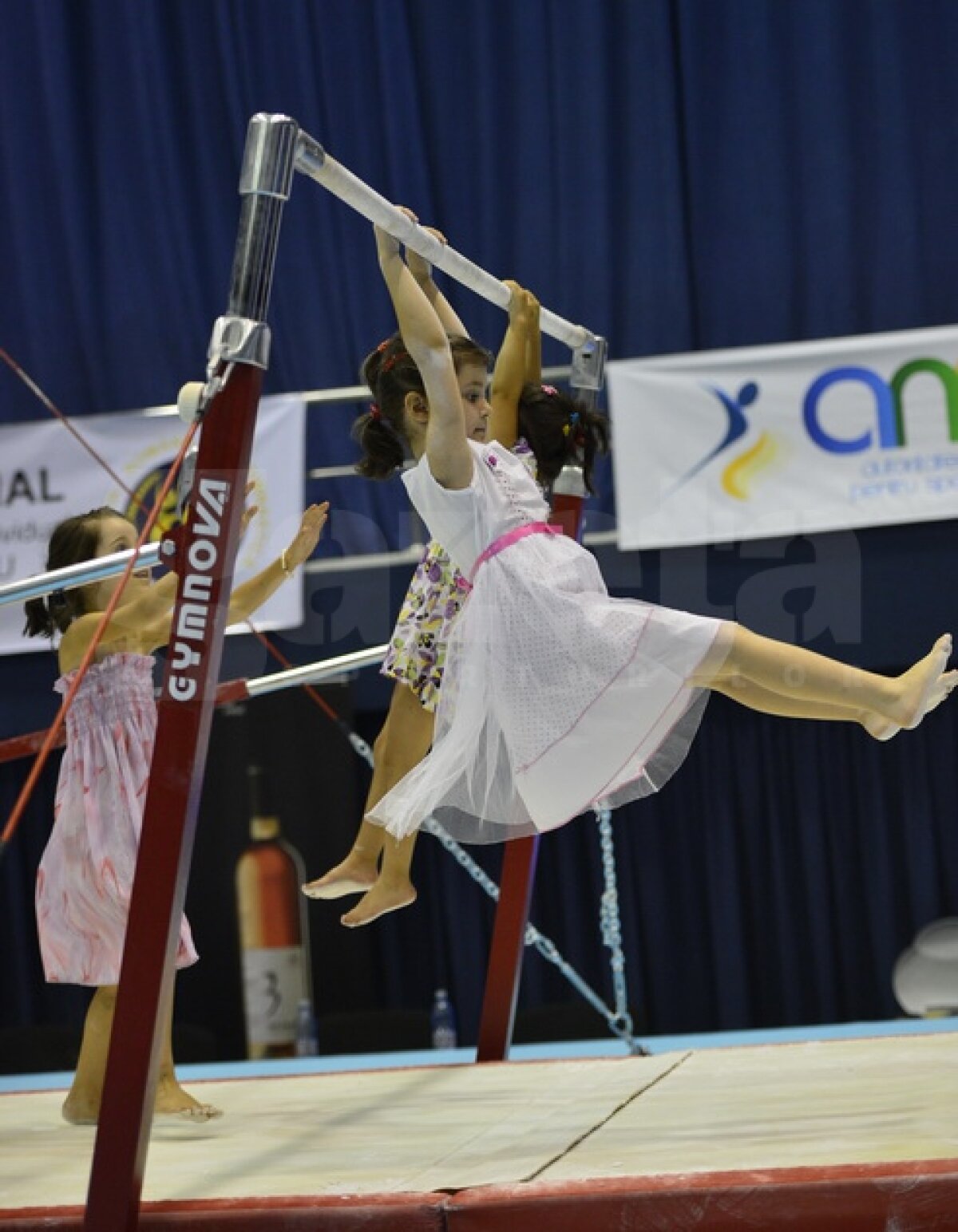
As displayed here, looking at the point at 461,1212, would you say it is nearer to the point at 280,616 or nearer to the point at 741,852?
the point at 280,616

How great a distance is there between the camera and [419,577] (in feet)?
9.38

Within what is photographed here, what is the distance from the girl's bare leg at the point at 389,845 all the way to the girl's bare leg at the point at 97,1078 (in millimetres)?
370

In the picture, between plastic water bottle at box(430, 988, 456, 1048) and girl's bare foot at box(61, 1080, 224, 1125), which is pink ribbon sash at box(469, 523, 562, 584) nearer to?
girl's bare foot at box(61, 1080, 224, 1125)

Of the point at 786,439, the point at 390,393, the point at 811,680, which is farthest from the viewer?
the point at 786,439

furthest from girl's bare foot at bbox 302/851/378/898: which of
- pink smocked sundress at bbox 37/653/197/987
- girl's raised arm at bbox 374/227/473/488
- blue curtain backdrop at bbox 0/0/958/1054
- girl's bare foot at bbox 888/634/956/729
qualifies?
blue curtain backdrop at bbox 0/0/958/1054

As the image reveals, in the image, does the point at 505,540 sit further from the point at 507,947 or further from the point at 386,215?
the point at 507,947

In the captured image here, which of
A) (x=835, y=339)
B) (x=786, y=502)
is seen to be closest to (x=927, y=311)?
(x=835, y=339)

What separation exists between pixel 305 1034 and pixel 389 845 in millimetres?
3047

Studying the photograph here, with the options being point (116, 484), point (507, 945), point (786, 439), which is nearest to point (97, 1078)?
point (507, 945)

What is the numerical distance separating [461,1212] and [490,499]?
1.07 metres

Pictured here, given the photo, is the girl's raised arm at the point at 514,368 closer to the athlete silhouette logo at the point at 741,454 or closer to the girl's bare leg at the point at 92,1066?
the girl's bare leg at the point at 92,1066

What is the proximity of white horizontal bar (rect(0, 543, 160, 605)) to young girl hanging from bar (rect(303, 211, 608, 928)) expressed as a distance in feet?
1.52

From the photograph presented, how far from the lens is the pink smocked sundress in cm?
274

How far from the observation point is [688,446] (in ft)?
18.2
